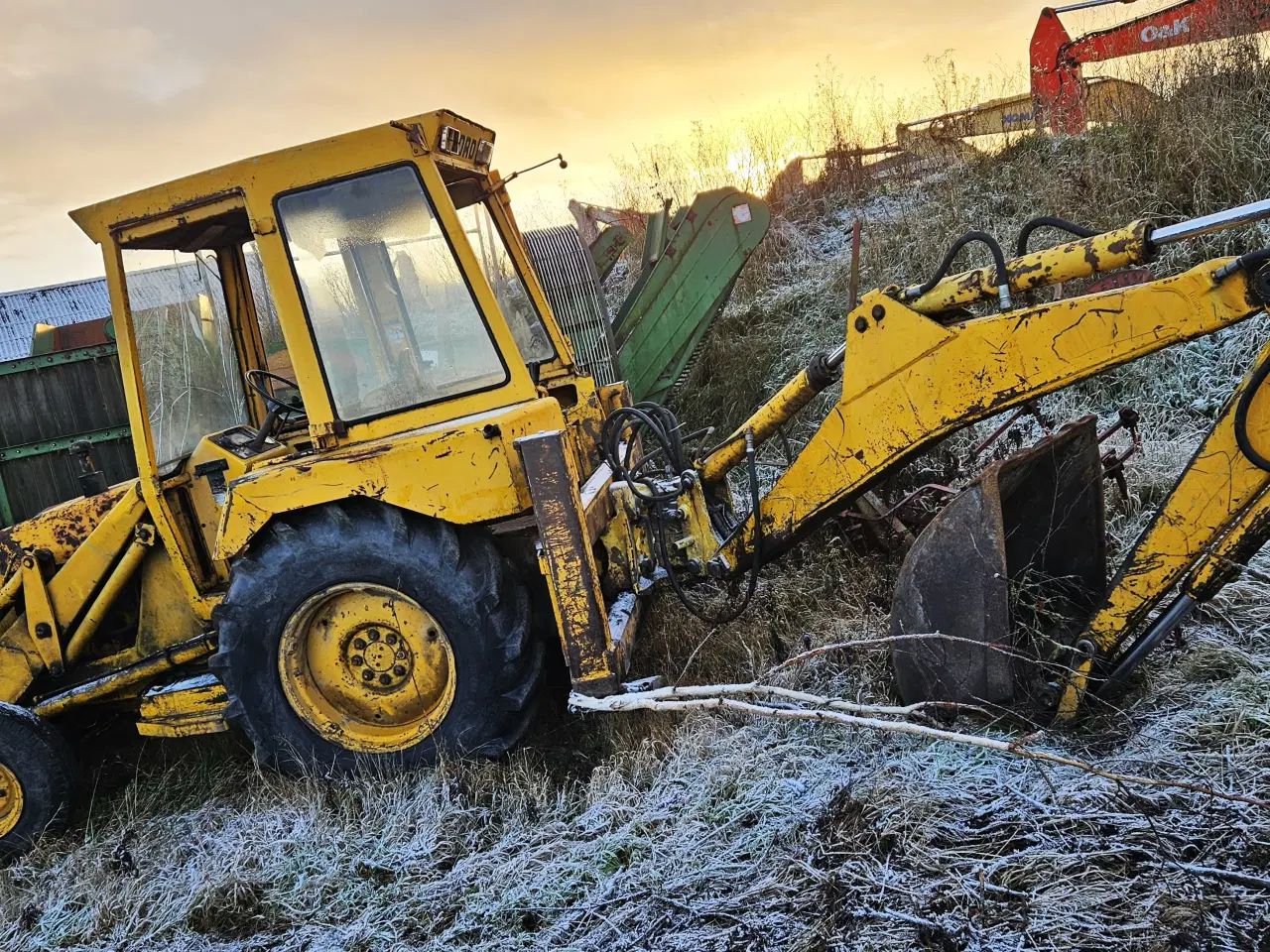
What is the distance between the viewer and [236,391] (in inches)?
178

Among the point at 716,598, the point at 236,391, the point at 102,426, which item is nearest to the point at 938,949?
the point at 716,598

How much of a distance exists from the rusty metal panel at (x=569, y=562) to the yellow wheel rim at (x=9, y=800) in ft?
7.49

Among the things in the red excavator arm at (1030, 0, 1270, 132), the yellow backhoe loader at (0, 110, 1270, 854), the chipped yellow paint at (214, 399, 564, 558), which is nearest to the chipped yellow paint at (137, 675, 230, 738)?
the yellow backhoe loader at (0, 110, 1270, 854)

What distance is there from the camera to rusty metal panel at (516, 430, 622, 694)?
10.3 ft

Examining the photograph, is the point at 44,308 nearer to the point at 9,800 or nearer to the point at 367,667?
the point at 9,800

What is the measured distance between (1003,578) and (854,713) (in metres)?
0.73

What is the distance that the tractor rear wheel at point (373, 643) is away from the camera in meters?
3.29

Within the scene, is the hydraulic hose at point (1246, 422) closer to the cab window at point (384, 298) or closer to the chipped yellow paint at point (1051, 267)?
the chipped yellow paint at point (1051, 267)

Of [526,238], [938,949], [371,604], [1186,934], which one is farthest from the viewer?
[526,238]

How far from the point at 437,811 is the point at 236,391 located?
2333 mm

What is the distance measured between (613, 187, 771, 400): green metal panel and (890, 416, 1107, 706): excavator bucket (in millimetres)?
4342

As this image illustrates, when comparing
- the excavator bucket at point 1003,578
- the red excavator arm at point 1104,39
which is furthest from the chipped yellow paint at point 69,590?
the red excavator arm at point 1104,39

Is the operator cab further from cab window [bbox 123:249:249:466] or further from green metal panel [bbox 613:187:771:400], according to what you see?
green metal panel [bbox 613:187:771:400]

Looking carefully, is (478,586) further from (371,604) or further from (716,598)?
(716,598)
